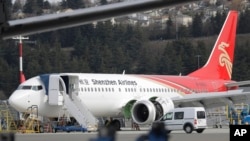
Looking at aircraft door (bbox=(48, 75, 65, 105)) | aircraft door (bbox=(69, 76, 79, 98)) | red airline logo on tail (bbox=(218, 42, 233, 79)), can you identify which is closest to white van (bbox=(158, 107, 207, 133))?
aircraft door (bbox=(69, 76, 79, 98))

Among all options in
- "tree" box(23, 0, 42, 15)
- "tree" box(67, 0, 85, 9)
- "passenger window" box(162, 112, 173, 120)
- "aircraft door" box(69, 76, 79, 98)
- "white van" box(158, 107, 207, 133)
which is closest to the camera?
"white van" box(158, 107, 207, 133)

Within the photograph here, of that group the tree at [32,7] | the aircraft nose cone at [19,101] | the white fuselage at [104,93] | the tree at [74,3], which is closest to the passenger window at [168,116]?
the white fuselage at [104,93]

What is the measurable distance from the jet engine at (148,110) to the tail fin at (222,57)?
7.81m

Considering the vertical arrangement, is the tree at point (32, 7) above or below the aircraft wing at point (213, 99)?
above

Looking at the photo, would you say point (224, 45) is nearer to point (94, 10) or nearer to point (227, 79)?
point (227, 79)

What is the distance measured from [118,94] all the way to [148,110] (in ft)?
7.40

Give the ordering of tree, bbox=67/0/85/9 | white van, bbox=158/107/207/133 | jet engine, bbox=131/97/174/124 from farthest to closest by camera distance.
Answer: tree, bbox=67/0/85/9, jet engine, bbox=131/97/174/124, white van, bbox=158/107/207/133

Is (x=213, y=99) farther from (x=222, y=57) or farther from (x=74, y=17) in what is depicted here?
(x=74, y=17)

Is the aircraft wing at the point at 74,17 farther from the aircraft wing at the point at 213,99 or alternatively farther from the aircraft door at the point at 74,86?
the aircraft wing at the point at 213,99

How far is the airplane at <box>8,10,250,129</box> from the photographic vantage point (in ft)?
124

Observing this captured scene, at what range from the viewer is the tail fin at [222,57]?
158 feet

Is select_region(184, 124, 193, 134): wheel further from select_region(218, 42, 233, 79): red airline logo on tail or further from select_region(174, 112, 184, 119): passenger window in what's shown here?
select_region(218, 42, 233, 79): red airline logo on tail

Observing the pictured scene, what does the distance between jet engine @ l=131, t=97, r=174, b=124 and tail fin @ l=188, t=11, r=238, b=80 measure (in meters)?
7.81

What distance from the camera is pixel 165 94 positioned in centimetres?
4331
